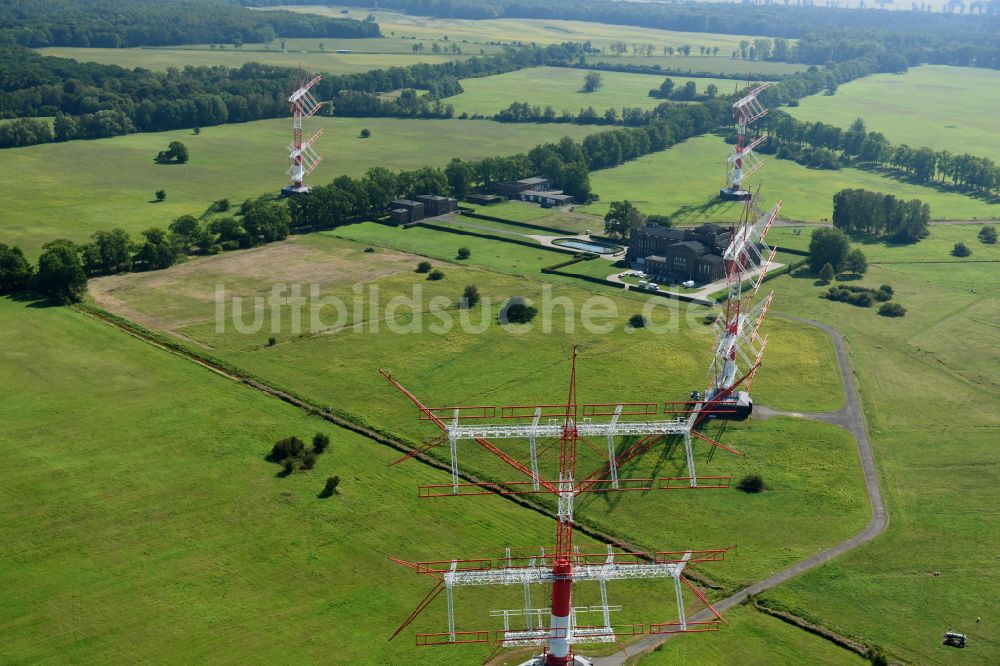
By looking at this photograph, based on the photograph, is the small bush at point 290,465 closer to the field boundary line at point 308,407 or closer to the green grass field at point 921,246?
the field boundary line at point 308,407

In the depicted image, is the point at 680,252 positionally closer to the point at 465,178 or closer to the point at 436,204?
the point at 436,204

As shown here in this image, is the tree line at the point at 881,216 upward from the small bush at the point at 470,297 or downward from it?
upward

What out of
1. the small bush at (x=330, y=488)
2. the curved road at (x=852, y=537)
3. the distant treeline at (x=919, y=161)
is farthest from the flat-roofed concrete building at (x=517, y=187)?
the small bush at (x=330, y=488)

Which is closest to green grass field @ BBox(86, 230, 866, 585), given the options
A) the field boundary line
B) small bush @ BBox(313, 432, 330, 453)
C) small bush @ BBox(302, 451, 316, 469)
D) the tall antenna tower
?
the field boundary line

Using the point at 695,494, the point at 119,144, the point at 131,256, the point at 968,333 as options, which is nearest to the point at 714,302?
the point at 968,333

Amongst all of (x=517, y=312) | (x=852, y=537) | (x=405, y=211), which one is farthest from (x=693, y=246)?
(x=852, y=537)

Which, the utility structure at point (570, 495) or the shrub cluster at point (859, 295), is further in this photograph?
the shrub cluster at point (859, 295)

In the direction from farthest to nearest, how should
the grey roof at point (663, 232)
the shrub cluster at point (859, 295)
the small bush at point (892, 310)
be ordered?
the grey roof at point (663, 232)
the shrub cluster at point (859, 295)
the small bush at point (892, 310)
